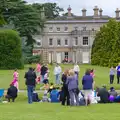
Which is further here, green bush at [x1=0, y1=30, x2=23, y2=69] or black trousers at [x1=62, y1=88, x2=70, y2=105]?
green bush at [x1=0, y1=30, x2=23, y2=69]

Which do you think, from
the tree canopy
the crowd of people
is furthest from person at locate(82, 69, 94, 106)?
the tree canopy

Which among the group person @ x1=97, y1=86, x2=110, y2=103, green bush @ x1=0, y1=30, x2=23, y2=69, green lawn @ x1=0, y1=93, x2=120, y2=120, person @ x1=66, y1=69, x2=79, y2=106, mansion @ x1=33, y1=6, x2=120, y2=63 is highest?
mansion @ x1=33, y1=6, x2=120, y2=63

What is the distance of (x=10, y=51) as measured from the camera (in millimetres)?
58719

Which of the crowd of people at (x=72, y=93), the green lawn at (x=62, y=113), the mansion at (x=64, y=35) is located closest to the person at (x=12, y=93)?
the crowd of people at (x=72, y=93)

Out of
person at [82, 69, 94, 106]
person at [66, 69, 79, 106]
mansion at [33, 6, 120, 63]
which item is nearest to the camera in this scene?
person at [66, 69, 79, 106]

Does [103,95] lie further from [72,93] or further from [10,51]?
[10,51]

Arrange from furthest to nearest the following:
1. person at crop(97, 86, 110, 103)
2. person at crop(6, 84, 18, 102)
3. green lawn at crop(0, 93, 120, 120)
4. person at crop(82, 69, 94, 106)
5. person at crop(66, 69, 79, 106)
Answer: person at crop(6, 84, 18, 102) → person at crop(97, 86, 110, 103) → person at crop(82, 69, 94, 106) → person at crop(66, 69, 79, 106) → green lawn at crop(0, 93, 120, 120)

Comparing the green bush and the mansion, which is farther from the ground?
the mansion

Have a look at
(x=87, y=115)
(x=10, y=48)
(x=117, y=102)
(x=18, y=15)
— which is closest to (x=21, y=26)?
(x=18, y=15)

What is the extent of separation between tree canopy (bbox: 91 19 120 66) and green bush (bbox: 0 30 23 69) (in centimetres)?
2097

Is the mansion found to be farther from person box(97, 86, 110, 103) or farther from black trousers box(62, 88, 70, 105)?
black trousers box(62, 88, 70, 105)

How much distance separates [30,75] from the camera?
2298 centimetres

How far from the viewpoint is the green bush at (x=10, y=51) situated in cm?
5850

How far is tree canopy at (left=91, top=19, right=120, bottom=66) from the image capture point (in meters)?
77.1
